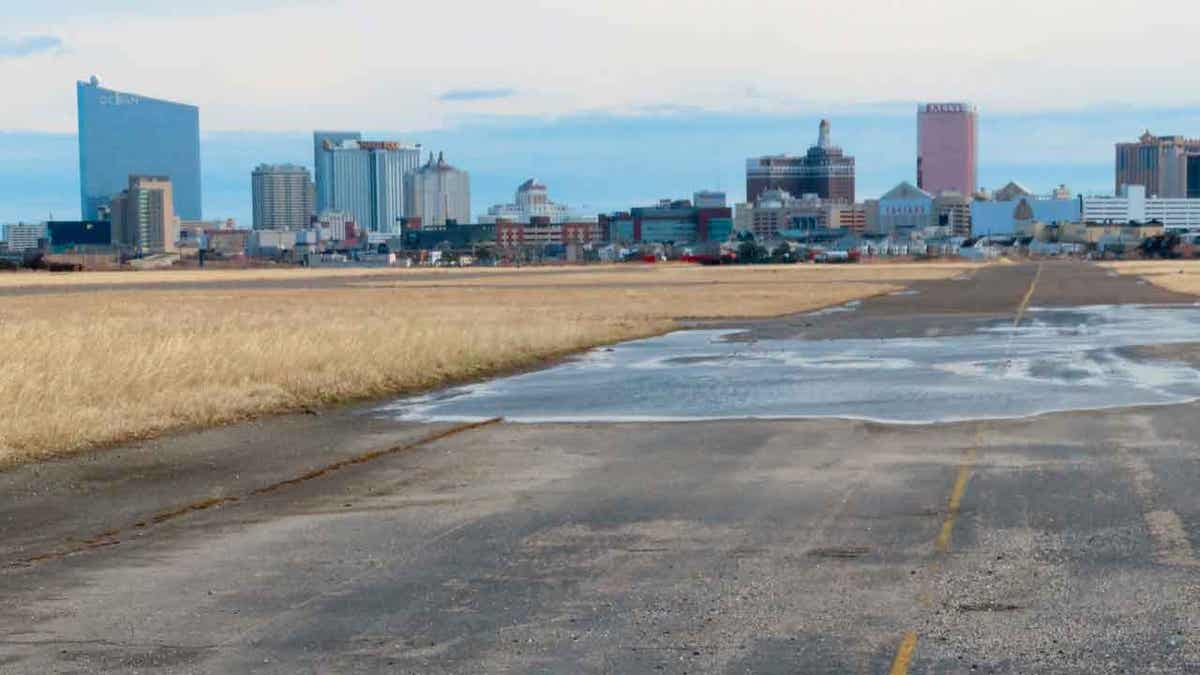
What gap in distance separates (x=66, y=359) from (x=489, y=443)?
10.8 meters

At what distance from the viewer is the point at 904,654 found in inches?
367

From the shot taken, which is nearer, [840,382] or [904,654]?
[904,654]

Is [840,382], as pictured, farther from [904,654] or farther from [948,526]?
[904,654]

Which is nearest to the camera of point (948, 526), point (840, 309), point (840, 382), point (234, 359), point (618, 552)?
point (618, 552)

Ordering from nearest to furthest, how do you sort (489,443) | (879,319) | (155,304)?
(489,443) → (879,319) → (155,304)

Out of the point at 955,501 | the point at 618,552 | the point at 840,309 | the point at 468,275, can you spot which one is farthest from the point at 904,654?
the point at 468,275

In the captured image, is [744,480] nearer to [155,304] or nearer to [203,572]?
[203,572]

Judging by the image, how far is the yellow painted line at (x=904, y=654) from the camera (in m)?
8.97

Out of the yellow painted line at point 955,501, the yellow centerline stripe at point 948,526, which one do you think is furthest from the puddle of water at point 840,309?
the yellow painted line at point 955,501

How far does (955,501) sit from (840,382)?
13.2m

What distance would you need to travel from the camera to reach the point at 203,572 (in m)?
12.1

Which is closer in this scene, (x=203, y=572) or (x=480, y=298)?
(x=203, y=572)

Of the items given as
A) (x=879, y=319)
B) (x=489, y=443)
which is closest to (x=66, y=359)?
(x=489, y=443)

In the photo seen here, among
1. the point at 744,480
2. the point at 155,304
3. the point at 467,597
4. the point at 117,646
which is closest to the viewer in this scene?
the point at 117,646
